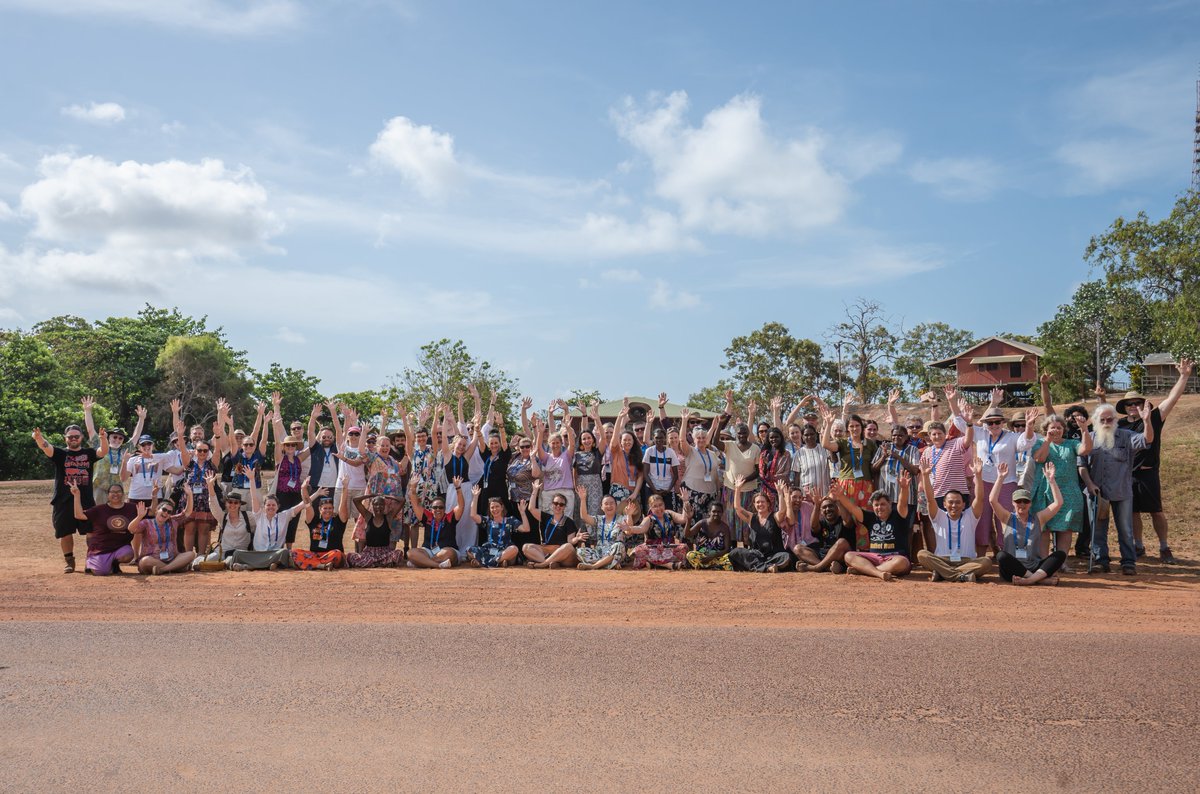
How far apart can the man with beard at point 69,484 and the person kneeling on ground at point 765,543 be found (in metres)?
8.64

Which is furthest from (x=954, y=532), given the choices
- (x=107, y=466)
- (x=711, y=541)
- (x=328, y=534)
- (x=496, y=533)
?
(x=107, y=466)

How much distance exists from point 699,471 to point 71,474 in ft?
27.5

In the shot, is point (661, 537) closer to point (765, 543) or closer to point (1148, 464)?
point (765, 543)

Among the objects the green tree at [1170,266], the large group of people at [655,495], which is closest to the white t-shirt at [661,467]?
the large group of people at [655,495]

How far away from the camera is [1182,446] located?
73.7 ft

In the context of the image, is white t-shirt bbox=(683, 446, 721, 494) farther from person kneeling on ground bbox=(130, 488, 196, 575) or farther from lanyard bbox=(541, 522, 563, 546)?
person kneeling on ground bbox=(130, 488, 196, 575)

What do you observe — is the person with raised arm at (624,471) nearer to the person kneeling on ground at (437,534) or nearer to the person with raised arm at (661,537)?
the person with raised arm at (661,537)

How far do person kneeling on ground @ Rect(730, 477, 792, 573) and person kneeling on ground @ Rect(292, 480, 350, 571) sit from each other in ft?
17.0

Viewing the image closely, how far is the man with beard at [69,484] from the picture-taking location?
11734 mm

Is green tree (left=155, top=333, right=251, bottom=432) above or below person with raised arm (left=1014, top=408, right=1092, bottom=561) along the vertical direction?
above

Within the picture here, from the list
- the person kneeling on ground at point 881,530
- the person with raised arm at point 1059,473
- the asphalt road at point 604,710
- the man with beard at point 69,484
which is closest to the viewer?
the asphalt road at point 604,710

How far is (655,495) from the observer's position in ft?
37.4

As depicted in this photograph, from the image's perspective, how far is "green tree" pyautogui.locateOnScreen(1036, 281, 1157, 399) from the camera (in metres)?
42.3

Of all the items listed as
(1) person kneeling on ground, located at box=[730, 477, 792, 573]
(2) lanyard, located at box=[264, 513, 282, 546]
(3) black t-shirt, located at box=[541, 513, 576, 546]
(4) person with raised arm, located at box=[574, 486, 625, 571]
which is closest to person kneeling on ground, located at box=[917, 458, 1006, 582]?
(1) person kneeling on ground, located at box=[730, 477, 792, 573]
